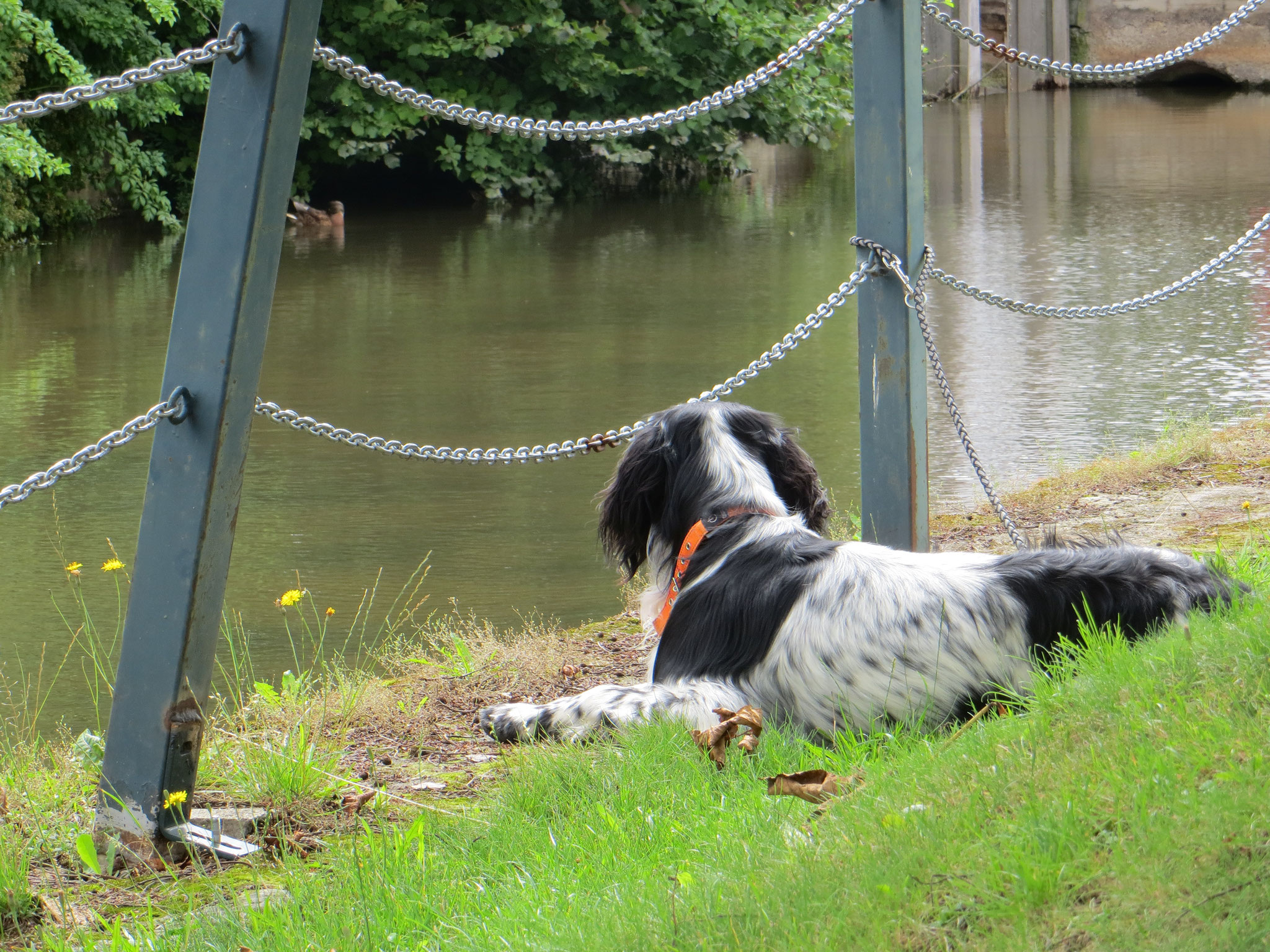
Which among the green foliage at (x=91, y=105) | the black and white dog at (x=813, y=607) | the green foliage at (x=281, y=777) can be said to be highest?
the green foliage at (x=91, y=105)

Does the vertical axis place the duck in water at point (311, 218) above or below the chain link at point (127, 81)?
above

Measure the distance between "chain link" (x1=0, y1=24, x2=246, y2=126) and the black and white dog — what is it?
66.2 inches

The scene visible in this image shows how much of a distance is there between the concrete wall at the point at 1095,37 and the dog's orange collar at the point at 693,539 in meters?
34.8

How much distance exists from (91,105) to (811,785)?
16.4 meters

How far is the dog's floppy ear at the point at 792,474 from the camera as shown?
13.5 feet

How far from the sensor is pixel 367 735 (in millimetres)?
4016

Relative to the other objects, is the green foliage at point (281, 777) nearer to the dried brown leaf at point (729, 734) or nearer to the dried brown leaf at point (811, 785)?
the dried brown leaf at point (729, 734)

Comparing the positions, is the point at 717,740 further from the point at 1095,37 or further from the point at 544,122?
the point at 1095,37

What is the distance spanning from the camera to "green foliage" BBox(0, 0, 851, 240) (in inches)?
690

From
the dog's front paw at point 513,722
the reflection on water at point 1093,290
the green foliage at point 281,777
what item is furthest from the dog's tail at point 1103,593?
the reflection on water at point 1093,290

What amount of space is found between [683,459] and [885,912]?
6.82ft

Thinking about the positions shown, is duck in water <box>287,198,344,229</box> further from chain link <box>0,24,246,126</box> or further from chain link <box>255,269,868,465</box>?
chain link <box>0,24,246,126</box>

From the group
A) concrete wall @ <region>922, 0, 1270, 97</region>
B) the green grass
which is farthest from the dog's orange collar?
concrete wall @ <region>922, 0, 1270, 97</region>

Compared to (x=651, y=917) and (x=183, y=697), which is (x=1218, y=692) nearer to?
(x=651, y=917)
